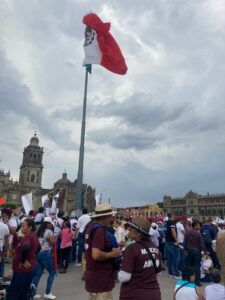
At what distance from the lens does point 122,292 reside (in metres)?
3.87

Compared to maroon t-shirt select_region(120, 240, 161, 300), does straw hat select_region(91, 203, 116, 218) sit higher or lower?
higher

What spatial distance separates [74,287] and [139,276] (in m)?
5.53

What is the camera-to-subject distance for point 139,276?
3.78 metres

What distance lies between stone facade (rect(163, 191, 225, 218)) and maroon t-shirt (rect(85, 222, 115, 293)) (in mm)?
106894

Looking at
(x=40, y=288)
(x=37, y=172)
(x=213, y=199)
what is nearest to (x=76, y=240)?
(x=40, y=288)

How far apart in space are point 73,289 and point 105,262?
189 inches

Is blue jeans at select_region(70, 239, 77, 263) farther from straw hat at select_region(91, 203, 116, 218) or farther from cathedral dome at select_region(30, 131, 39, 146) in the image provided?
cathedral dome at select_region(30, 131, 39, 146)

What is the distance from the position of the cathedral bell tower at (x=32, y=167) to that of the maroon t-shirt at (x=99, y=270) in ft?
351

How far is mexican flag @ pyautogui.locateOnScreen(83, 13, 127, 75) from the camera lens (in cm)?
1542

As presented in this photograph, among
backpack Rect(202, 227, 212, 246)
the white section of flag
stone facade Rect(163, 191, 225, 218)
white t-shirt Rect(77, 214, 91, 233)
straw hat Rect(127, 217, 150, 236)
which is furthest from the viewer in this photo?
stone facade Rect(163, 191, 225, 218)

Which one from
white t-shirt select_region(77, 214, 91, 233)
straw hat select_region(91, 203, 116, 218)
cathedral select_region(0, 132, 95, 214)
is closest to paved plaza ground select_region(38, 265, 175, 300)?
white t-shirt select_region(77, 214, 91, 233)

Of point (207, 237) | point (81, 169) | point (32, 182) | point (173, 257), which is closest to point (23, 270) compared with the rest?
point (173, 257)

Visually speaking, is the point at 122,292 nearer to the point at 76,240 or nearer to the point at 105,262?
the point at 105,262

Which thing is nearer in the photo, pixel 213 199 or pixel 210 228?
pixel 210 228
